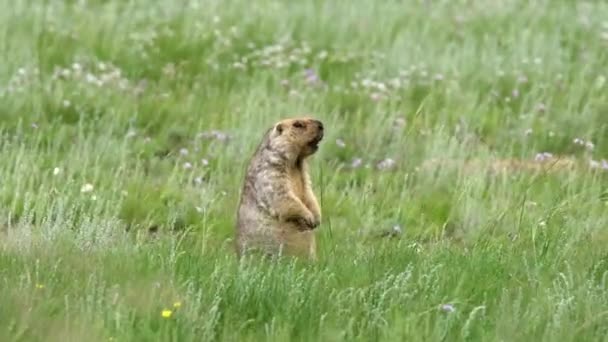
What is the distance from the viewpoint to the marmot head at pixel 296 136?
251 inches

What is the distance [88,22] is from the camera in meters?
11.4

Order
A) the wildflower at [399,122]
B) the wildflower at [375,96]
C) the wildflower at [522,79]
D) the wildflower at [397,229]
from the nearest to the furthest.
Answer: the wildflower at [397,229] → the wildflower at [399,122] → the wildflower at [375,96] → the wildflower at [522,79]

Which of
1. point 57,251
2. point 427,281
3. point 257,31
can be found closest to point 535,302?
point 427,281

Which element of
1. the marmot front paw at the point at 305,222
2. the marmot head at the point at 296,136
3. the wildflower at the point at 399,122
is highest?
the marmot head at the point at 296,136

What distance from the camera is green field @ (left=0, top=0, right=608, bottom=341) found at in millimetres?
5012

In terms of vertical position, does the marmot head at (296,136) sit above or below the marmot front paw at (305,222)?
above

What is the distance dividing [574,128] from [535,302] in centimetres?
435

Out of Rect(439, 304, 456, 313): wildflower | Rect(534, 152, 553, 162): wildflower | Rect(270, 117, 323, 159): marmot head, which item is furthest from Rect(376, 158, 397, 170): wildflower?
Rect(439, 304, 456, 313): wildflower

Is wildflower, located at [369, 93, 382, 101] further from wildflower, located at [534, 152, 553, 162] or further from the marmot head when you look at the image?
the marmot head

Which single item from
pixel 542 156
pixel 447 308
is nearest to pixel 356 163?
pixel 542 156

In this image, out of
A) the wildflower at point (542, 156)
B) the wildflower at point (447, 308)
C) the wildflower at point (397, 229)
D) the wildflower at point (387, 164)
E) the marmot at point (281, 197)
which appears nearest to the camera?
the wildflower at point (447, 308)

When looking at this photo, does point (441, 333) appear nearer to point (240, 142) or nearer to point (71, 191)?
point (71, 191)

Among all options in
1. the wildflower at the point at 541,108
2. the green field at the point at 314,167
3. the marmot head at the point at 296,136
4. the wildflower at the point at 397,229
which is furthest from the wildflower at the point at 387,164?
the marmot head at the point at 296,136

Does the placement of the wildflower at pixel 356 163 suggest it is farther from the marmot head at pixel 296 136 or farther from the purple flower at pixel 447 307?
the purple flower at pixel 447 307
